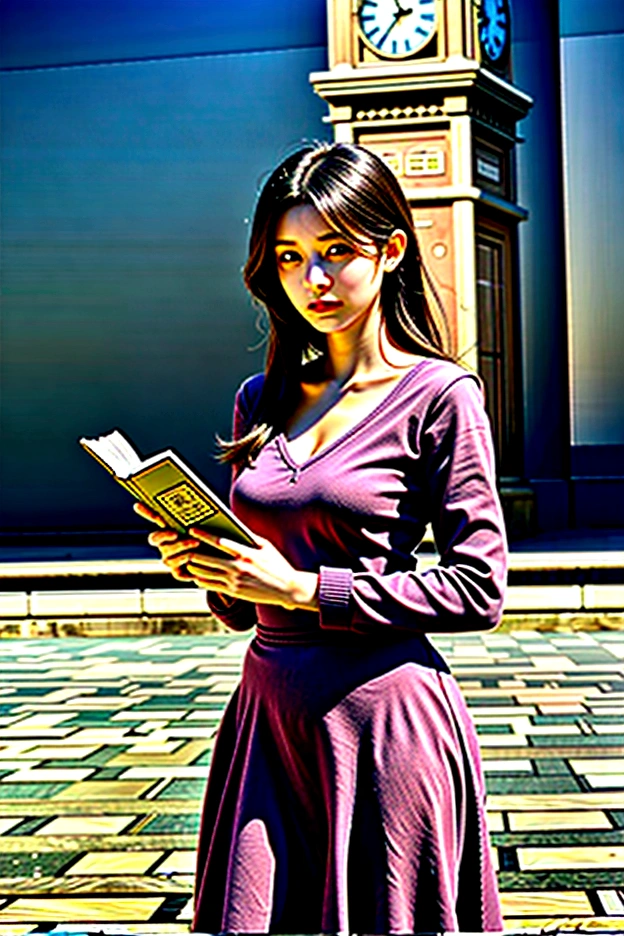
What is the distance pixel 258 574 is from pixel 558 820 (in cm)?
265

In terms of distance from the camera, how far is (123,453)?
1694mm

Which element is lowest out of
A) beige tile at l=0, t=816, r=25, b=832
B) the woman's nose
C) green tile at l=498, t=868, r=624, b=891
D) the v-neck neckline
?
beige tile at l=0, t=816, r=25, b=832

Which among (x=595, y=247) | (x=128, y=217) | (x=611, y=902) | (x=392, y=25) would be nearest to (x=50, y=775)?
(x=611, y=902)

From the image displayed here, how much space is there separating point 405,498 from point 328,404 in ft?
0.56

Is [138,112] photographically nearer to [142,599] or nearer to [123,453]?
[142,599]

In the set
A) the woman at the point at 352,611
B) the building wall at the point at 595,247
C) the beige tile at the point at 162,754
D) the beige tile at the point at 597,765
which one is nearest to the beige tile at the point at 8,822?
the beige tile at the point at 162,754

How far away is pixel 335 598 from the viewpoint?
165cm

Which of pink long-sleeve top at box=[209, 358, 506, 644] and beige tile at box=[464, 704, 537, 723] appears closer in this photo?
pink long-sleeve top at box=[209, 358, 506, 644]

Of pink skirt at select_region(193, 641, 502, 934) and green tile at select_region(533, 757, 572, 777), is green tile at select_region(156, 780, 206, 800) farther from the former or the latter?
pink skirt at select_region(193, 641, 502, 934)

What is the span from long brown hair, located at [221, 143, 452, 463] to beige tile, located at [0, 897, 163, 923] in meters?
1.77

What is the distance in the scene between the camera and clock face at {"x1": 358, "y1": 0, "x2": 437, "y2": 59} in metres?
10.5

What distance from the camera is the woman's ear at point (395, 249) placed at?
1800 millimetres

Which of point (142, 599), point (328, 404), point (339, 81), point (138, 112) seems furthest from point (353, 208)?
point (138, 112)

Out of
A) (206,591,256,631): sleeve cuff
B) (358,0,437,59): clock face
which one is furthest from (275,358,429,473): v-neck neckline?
(358,0,437,59): clock face
